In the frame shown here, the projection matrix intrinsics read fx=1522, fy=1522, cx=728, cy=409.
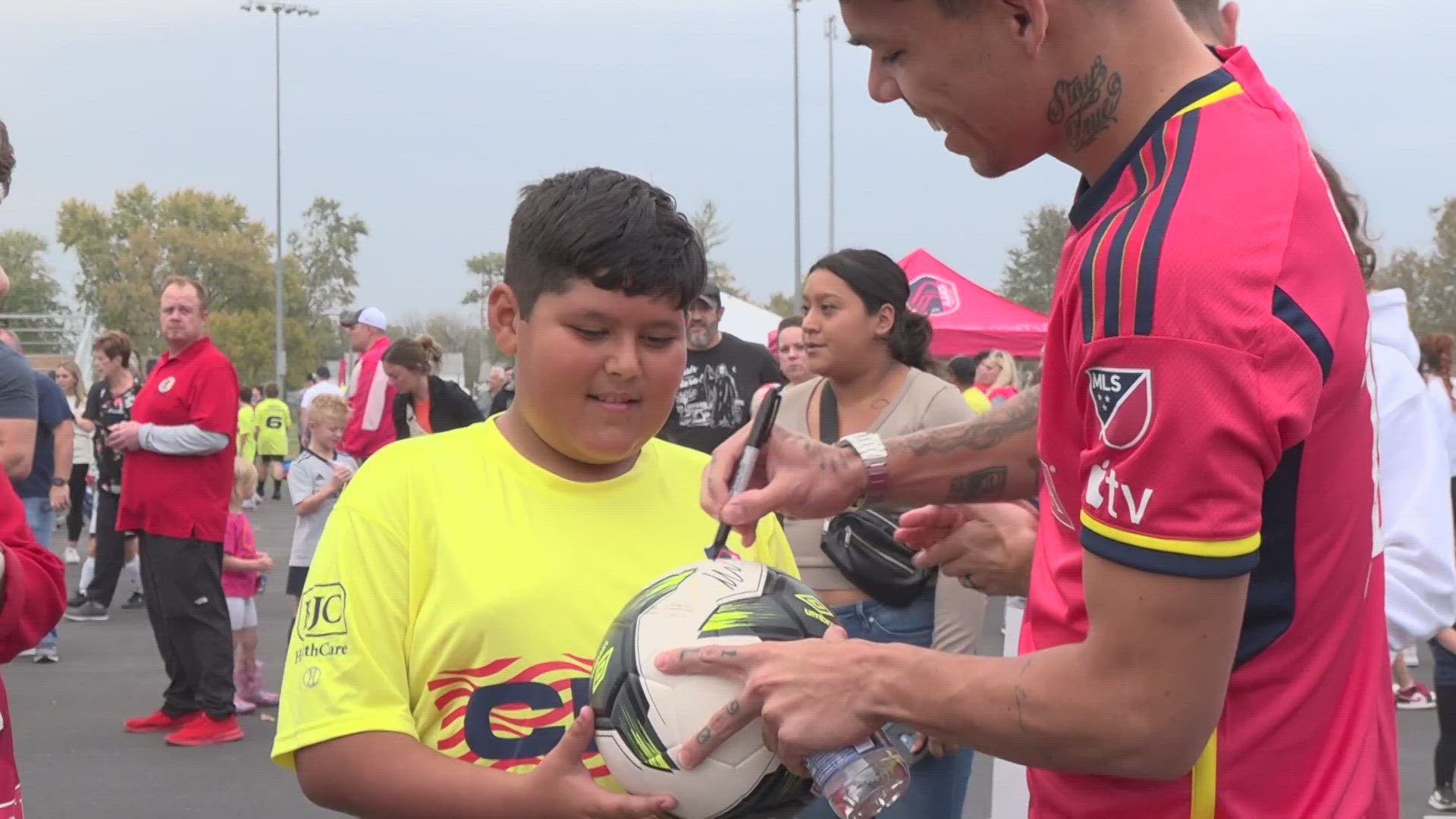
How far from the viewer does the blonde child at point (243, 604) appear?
8852 mm

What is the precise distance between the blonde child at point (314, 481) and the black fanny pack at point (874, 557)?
15.9 ft

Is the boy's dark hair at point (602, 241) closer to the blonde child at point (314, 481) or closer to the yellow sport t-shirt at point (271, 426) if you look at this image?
the blonde child at point (314, 481)

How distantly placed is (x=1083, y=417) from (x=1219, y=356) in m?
0.25

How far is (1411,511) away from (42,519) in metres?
10.3

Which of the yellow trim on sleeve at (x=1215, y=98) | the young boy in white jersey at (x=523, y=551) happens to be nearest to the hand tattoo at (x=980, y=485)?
the young boy in white jersey at (x=523, y=551)

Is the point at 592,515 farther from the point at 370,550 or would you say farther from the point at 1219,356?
the point at 1219,356

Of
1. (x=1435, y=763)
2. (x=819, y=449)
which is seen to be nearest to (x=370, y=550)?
(x=819, y=449)

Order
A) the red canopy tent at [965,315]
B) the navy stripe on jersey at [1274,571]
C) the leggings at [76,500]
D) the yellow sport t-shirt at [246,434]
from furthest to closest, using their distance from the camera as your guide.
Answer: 1. the yellow sport t-shirt at [246,434]
2. the red canopy tent at [965,315]
3. the leggings at [76,500]
4. the navy stripe on jersey at [1274,571]

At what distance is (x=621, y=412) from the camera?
96.3 inches

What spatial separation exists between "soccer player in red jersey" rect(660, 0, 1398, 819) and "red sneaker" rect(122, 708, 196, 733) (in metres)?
7.07

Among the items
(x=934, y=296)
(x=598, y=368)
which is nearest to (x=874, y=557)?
(x=598, y=368)

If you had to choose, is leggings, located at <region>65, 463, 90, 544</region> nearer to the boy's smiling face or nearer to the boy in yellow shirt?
the boy in yellow shirt

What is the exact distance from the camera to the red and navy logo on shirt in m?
1.58

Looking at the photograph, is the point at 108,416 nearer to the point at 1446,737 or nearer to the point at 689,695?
the point at 1446,737
